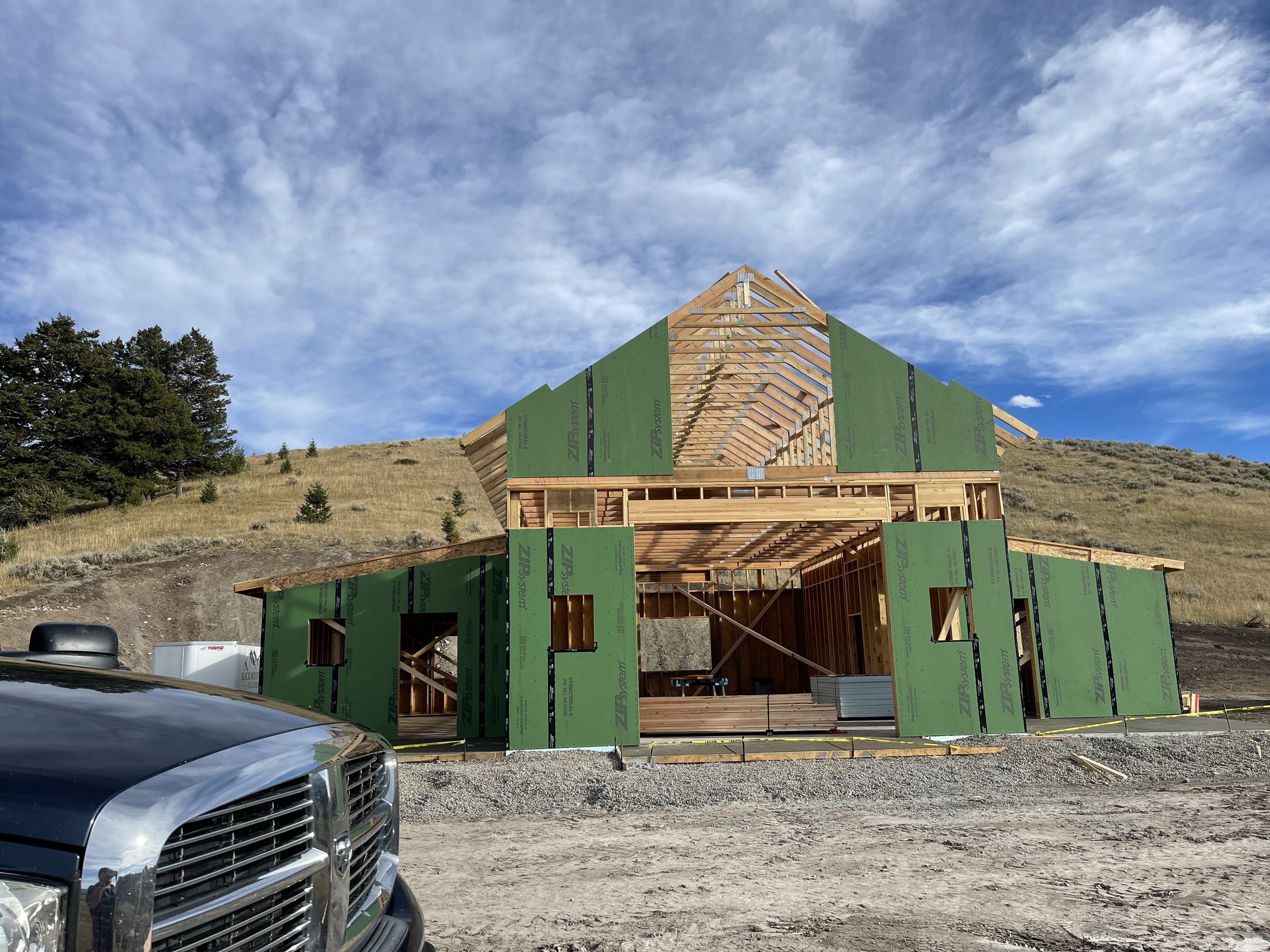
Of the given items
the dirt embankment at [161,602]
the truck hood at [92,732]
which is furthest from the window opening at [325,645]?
the truck hood at [92,732]

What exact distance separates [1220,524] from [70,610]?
5320 centimetres

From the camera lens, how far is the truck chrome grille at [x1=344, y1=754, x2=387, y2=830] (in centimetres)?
281

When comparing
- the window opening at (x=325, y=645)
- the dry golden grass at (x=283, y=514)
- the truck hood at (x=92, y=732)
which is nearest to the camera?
the truck hood at (x=92, y=732)

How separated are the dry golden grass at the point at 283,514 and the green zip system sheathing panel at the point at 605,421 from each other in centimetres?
2686

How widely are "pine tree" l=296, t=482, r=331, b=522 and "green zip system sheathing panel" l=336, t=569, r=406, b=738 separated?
2695 cm

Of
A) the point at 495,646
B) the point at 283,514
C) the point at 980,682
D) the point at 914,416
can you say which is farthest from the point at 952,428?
the point at 283,514

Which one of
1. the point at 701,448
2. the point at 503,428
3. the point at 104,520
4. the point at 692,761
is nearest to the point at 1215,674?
the point at 701,448

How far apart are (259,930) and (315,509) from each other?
43572 millimetres

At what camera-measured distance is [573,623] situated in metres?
15.9

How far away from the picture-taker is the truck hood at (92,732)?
5.95 feet

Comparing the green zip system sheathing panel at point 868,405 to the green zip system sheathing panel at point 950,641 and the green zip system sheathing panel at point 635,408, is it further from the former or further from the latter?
the green zip system sheathing panel at point 635,408

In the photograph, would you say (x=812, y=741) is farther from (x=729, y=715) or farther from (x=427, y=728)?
(x=427, y=728)

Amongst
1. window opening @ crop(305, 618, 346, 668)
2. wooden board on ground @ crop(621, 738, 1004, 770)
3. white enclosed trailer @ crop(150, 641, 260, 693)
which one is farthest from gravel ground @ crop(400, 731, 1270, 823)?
white enclosed trailer @ crop(150, 641, 260, 693)

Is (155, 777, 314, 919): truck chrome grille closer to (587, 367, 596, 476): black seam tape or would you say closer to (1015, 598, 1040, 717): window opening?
(587, 367, 596, 476): black seam tape
